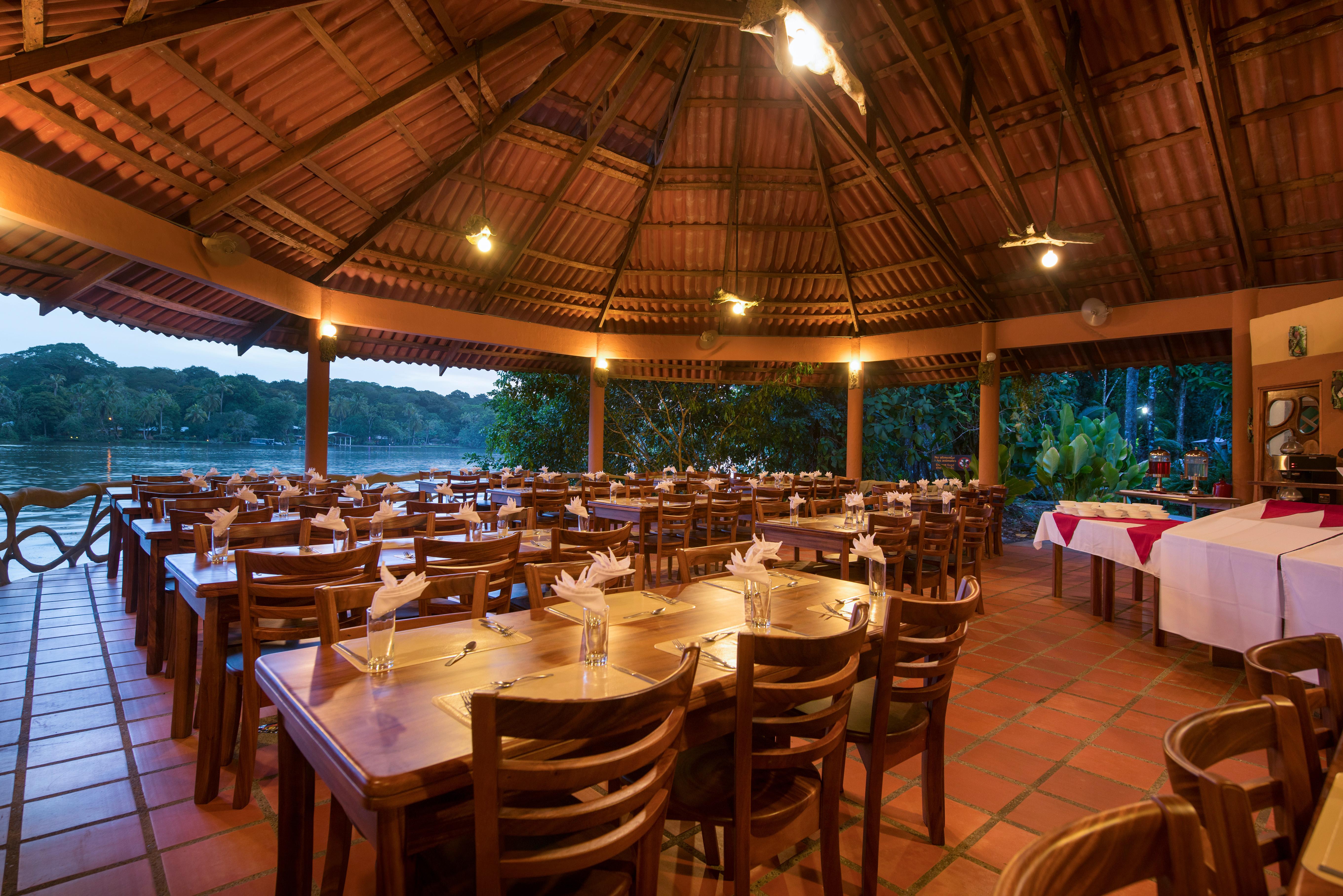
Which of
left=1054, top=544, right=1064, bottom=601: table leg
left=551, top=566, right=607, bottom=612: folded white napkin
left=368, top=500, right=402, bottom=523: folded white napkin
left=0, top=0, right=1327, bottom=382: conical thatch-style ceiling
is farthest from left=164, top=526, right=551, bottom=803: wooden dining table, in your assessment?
left=1054, top=544, right=1064, bottom=601: table leg

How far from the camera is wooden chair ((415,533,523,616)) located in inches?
125

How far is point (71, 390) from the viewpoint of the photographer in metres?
9.77

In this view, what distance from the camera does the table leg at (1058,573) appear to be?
21.9ft

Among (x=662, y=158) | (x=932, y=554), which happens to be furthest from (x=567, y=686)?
(x=662, y=158)

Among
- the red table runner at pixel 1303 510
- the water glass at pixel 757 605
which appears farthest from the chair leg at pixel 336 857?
the red table runner at pixel 1303 510

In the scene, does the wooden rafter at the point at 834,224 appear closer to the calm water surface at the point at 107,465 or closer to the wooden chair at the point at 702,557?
the calm water surface at the point at 107,465

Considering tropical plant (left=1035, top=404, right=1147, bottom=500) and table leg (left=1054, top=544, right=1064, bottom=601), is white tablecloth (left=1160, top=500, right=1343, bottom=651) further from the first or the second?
tropical plant (left=1035, top=404, right=1147, bottom=500)

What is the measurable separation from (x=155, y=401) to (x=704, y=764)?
11988 millimetres

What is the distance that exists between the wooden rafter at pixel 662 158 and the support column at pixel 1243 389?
8067 millimetres

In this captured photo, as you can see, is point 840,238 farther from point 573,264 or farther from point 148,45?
point 148,45

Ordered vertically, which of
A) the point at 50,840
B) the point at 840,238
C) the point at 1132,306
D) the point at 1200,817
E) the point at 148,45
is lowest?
the point at 50,840

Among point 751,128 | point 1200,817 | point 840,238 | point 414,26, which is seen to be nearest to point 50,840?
point 1200,817

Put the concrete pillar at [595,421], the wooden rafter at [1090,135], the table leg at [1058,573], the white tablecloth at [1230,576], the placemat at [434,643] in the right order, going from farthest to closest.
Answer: the concrete pillar at [595,421], the wooden rafter at [1090,135], the table leg at [1058,573], the white tablecloth at [1230,576], the placemat at [434,643]

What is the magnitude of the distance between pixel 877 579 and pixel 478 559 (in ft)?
6.20
